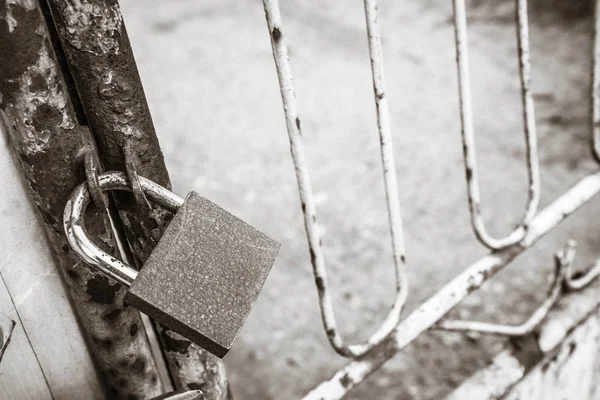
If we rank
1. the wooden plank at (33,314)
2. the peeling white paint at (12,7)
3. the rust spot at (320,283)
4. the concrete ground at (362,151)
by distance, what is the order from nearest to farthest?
the peeling white paint at (12,7) → the wooden plank at (33,314) → the rust spot at (320,283) → the concrete ground at (362,151)

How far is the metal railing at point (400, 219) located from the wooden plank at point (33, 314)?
35cm

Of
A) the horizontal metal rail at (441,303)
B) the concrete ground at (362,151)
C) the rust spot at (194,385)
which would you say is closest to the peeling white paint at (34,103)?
the rust spot at (194,385)

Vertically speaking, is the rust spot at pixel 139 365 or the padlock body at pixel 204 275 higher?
the padlock body at pixel 204 275

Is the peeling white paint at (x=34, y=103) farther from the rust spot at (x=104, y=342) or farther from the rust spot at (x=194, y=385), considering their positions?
the rust spot at (x=194, y=385)

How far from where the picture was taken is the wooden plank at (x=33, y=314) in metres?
0.72

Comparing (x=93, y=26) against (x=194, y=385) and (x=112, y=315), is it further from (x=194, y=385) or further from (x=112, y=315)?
(x=194, y=385)

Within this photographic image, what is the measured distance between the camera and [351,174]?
3123 millimetres

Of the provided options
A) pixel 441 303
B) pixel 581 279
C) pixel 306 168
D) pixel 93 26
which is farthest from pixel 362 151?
pixel 93 26

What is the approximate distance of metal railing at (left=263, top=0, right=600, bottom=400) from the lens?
896 millimetres

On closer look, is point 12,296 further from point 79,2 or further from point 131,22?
point 131,22

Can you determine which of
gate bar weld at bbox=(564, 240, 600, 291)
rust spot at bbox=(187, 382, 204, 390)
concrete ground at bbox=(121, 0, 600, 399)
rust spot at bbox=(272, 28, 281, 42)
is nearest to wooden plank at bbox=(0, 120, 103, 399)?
rust spot at bbox=(187, 382, 204, 390)

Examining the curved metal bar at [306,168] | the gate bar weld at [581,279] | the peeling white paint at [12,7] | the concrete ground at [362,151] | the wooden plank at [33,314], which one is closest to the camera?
the peeling white paint at [12,7]

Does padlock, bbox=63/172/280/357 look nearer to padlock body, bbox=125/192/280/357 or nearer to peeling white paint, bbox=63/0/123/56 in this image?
padlock body, bbox=125/192/280/357

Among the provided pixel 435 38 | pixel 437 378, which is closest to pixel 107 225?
pixel 437 378
